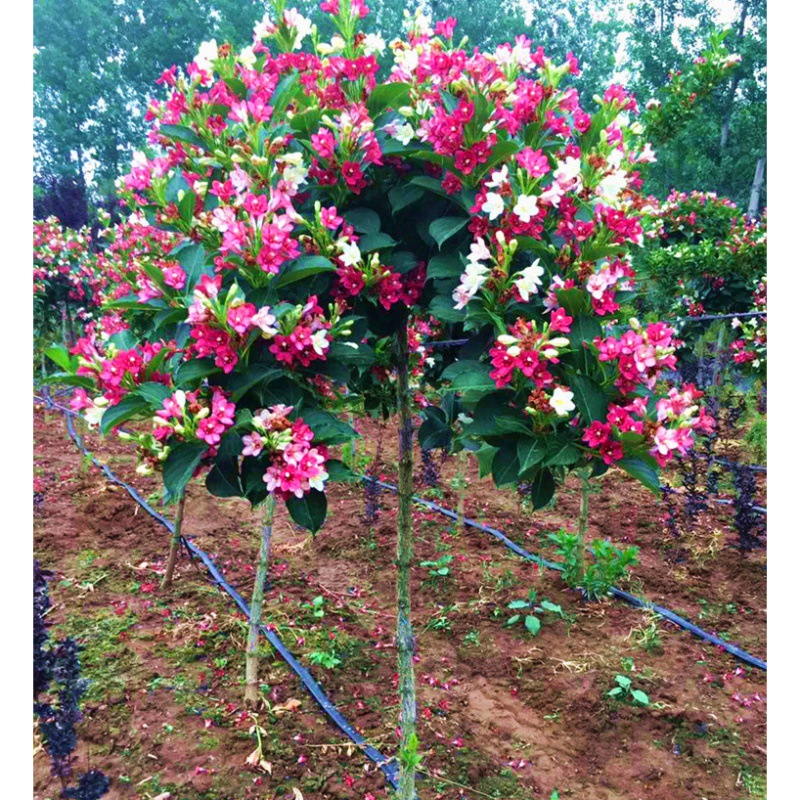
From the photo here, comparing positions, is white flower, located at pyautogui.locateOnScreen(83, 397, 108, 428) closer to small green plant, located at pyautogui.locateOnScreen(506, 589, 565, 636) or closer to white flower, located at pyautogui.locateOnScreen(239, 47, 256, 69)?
white flower, located at pyautogui.locateOnScreen(239, 47, 256, 69)

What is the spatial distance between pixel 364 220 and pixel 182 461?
588 mm

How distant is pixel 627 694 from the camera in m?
2.18

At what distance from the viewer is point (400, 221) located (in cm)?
139

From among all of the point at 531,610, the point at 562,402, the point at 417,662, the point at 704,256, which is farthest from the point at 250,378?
the point at 704,256

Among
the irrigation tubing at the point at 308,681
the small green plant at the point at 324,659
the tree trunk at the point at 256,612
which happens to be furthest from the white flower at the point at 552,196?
the small green plant at the point at 324,659

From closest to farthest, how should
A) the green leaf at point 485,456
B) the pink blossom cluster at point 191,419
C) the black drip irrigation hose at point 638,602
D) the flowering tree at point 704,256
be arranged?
1. the pink blossom cluster at point 191,419
2. the green leaf at point 485,456
3. the black drip irrigation hose at point 638,602
4. the flowering tree at point 704,256

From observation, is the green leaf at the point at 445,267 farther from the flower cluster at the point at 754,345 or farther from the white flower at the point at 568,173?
the flower cluster at the point at 754,345

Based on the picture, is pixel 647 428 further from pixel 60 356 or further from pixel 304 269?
pixel 60 356

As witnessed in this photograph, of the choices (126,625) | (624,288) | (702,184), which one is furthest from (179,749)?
(702,184)

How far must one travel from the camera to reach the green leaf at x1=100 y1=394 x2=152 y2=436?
1019mm

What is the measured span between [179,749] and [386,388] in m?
1.19

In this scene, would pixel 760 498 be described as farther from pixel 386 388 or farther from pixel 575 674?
pixel 386 388

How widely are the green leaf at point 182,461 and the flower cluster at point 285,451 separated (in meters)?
0.08

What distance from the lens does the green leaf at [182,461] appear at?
1.00 metres
